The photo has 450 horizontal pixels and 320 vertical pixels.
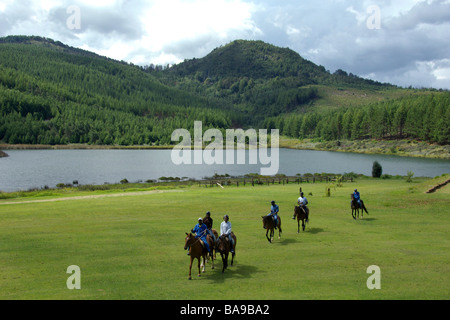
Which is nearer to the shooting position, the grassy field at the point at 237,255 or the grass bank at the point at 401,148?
the grassy field at the point at 237,255

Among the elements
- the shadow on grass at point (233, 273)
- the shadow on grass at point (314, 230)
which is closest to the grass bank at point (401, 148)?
the shadow on grass at point (314, 230)

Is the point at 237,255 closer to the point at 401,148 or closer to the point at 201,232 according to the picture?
the point at 201,232

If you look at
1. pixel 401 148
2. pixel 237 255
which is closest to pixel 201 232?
pixel 237 255

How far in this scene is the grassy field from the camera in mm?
15008

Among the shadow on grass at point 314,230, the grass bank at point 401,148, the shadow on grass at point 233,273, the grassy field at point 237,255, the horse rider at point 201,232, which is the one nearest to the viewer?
the grassy field at point 237,255

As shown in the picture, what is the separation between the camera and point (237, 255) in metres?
20.6

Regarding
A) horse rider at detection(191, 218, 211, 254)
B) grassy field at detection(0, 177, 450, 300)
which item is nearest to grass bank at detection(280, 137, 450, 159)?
grassy field at detection(0, 177, 450, 300)

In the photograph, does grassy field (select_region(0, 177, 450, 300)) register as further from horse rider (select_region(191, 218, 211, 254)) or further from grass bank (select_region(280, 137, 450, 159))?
grass bank (select_region(280, 137, 450, 159))

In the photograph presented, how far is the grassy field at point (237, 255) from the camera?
49.2 ft

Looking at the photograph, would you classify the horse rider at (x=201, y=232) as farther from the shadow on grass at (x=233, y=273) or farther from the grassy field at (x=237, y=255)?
the grassy field at (x=237, y=255)

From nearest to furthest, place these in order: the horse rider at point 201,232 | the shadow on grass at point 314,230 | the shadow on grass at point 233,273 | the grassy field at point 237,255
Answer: the grassy field at point 237,255, the shadow on grass at point 233,273, the horse rider at point 201,232, the shadow on grass at point 314,230
